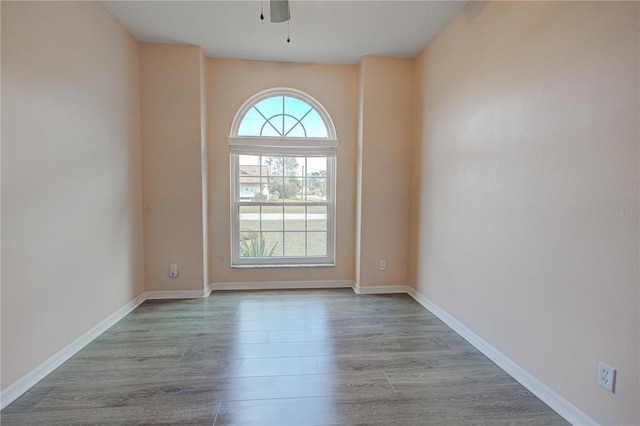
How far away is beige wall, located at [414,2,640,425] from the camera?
1.27 meters

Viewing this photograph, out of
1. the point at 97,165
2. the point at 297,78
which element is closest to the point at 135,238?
the point at 97,165

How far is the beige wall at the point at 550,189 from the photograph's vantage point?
127 centimetres

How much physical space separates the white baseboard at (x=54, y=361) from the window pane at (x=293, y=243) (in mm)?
1778

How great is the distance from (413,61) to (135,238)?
367cm

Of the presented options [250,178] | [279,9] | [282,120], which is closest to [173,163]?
[250,178]

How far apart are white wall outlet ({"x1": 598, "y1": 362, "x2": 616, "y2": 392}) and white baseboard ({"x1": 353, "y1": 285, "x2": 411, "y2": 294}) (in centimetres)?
207

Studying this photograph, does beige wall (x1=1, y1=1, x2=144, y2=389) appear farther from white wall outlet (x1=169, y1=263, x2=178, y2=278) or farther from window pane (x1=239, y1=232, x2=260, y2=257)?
window pane (x1=239, y1=232, x2=260, y2=257)

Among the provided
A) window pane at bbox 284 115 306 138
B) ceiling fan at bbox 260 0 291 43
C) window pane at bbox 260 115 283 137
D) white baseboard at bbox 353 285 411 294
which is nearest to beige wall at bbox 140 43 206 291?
window pane at bbox 260 115 283 137

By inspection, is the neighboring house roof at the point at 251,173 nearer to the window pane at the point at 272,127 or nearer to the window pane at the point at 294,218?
the window pane at the point at 272,127

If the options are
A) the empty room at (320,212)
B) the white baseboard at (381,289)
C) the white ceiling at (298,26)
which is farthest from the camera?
the white baseboard at (381,289)

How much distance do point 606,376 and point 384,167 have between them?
2468 mm

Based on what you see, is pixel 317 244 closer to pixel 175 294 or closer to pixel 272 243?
pixel 272 243

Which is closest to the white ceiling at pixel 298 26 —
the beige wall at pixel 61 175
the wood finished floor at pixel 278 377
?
the beige wall at pixel 61 175

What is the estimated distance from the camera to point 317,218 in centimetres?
364
